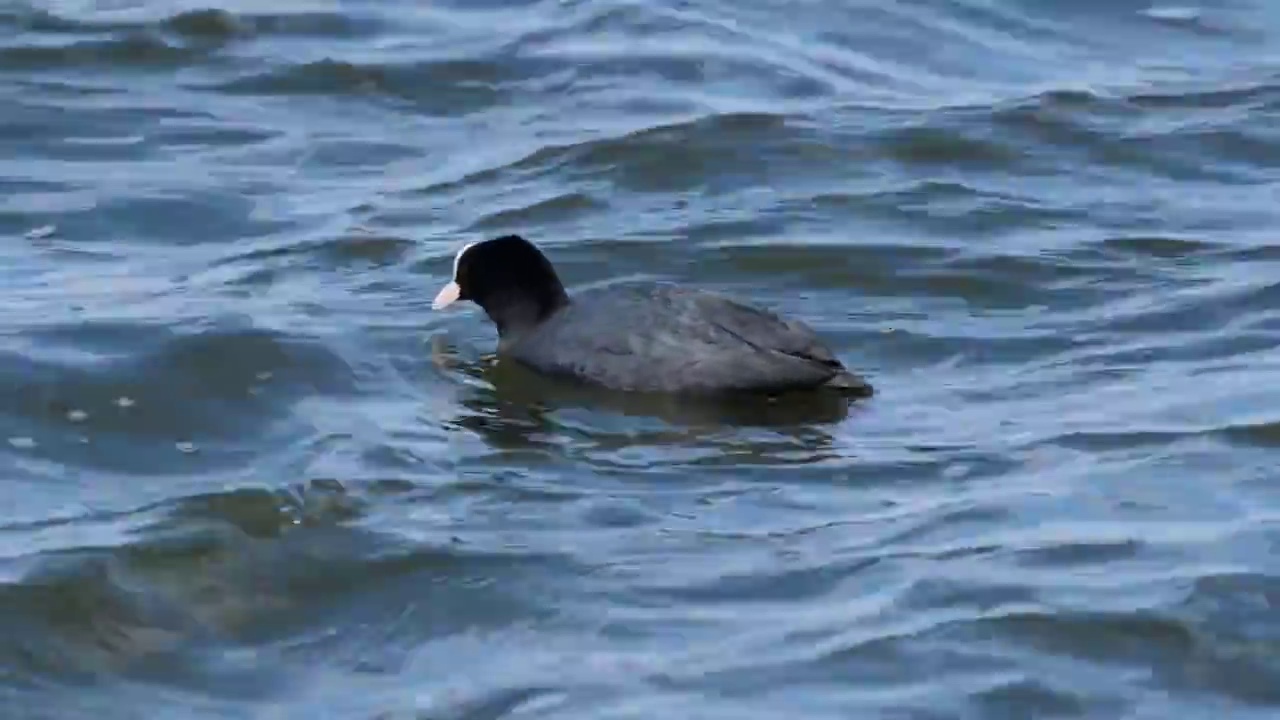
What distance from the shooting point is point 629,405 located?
32.0 feet

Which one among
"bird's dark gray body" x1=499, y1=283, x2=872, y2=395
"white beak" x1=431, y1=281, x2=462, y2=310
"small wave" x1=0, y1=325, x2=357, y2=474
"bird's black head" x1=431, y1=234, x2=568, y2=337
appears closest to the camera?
"small wave" x1=0, y1=325, x2=357, y2=474

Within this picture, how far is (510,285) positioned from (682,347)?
0.95 meters

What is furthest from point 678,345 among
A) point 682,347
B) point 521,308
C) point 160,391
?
point 160,391

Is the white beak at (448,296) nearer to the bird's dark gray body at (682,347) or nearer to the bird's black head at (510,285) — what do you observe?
the bird's black head at (510,285)

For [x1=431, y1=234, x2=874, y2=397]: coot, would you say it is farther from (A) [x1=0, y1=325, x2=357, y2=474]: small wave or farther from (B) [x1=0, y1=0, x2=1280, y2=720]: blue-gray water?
(A) [x1=0, y1=325, x2=357, y2=474]: small wave

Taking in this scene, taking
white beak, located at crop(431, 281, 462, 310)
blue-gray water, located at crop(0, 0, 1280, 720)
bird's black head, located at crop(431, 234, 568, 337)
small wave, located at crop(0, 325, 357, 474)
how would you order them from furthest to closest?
white beak, located at crop(431, 281, 462, 310)
bird's black head, located at crop(431, 234, 568, 337)
small wave, located at crop(0, 325, 357, 474)
blue-gray water, located at crop(0, 0, 1280, 720)

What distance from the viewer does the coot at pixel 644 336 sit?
9.66 metres

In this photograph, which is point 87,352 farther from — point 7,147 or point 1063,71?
point 1063,71

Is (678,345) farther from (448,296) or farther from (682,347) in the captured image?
(448,296)

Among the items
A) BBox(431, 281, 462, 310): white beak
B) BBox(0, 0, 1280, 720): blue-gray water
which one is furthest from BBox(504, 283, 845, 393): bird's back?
BBox(431, 281, 462, 310): white beak

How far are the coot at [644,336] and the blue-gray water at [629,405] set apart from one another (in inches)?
5.5

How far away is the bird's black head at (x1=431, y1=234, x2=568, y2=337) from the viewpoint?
10.5 meters

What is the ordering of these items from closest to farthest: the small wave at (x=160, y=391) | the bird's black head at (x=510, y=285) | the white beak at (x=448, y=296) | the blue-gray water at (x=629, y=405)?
1. the blue-gray water at (x=629, y=405)
2. the small wave at (x=160, y=391)
3. the bird's black head at (x=510, y=285)
4. the white beak at (x=448, y=296)

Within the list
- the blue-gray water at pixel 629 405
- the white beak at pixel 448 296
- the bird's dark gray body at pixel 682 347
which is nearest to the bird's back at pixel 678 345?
the bird's dark gray body at pixel 682 347
